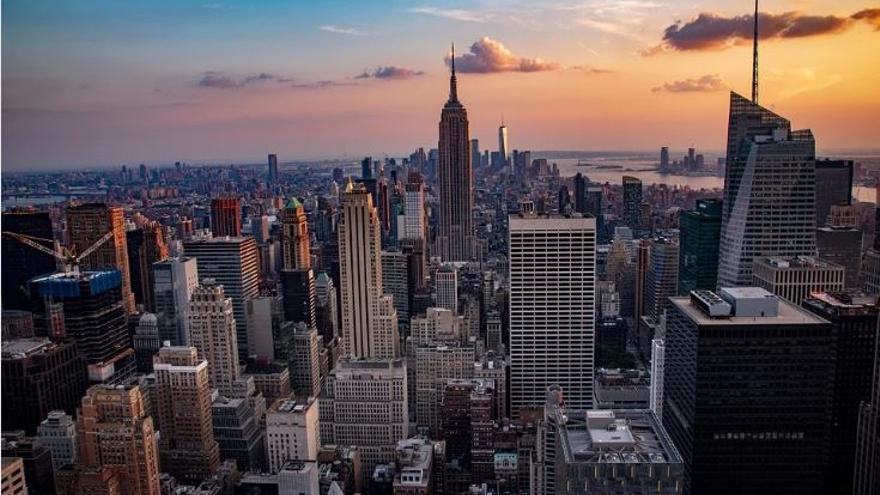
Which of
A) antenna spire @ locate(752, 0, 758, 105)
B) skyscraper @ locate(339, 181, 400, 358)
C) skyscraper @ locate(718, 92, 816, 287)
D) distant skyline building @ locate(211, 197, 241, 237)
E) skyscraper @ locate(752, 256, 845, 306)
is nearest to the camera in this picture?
antenna spire @ locate(752, 0, 758, 105)

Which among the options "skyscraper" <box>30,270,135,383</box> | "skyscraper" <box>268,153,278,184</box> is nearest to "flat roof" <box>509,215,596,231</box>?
"skyscraper" <box>268,153,278,184</box>

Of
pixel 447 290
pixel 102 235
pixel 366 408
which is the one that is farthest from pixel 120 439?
pixel 447 290

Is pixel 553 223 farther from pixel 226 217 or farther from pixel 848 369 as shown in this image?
pixel 226 217

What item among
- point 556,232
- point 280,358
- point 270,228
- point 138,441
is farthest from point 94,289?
point 556,232

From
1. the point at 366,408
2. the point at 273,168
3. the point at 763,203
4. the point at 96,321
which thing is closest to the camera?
the point at 273,168

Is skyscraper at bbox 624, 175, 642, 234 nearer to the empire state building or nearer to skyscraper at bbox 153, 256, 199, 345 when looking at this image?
the empire state building
